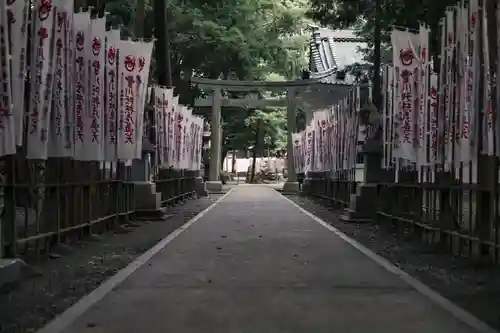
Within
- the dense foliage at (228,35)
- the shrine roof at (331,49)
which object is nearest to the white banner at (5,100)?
the dense foliage at (228,35)

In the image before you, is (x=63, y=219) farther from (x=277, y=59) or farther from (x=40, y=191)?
(x=277, y=59)

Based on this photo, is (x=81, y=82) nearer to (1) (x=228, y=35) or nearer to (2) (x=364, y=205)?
(2) (x=364, y=205)

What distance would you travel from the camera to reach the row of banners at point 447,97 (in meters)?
9.28

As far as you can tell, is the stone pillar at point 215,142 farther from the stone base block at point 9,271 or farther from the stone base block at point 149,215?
the stone base block at point 9,271

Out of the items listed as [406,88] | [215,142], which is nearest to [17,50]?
[406,88]

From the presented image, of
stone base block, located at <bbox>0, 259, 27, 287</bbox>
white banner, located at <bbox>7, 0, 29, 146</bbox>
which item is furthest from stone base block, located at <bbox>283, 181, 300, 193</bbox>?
white banner, located at <bbox>7, 0, 29, 146</bbox>

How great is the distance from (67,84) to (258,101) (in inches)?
1117

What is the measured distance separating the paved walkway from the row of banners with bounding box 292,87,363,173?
23.1 ft

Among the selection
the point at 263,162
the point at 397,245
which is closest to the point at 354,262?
the point at 397,245

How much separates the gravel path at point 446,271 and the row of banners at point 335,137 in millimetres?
4903

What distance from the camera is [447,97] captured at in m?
11.1

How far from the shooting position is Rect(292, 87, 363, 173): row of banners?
19.9 meters

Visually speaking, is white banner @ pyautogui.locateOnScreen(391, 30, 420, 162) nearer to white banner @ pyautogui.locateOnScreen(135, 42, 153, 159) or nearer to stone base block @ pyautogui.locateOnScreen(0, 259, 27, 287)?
white banner @ pyautogui.locateOnScreen(135, 42, 153, 159)

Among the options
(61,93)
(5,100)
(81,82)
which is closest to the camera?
(5,100)
